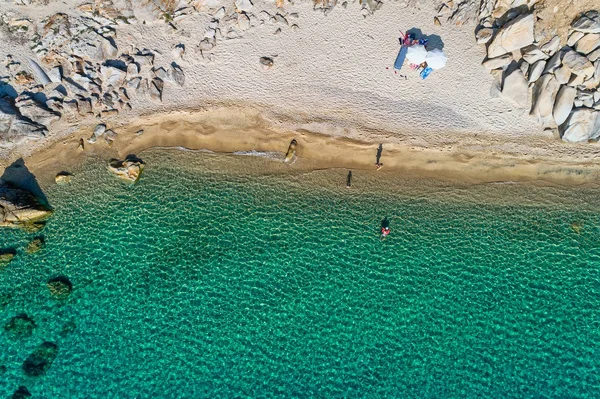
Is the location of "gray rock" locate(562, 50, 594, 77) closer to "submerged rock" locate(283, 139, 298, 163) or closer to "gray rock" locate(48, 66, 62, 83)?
"submerged rock" locate(283, 139, 298, 163)

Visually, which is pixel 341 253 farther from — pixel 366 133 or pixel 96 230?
pixel 96 230

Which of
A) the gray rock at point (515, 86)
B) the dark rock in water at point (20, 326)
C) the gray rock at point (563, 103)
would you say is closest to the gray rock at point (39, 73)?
the dark rock in water at point (20, 326)

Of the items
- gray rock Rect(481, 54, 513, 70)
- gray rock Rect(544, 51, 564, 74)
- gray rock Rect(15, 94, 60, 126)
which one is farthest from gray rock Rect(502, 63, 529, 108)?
gray rock Rect(15, 94, 60, 126)

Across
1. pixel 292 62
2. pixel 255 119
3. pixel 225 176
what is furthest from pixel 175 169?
pixel 292 62

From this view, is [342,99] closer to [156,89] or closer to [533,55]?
[533,55]

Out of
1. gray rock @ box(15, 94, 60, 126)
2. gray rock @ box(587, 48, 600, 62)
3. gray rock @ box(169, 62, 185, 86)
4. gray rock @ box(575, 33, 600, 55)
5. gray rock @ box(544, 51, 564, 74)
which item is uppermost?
gray rock @ box(575, 33, 600, 55)

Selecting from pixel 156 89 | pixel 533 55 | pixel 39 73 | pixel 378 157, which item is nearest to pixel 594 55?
pixel 533 55
